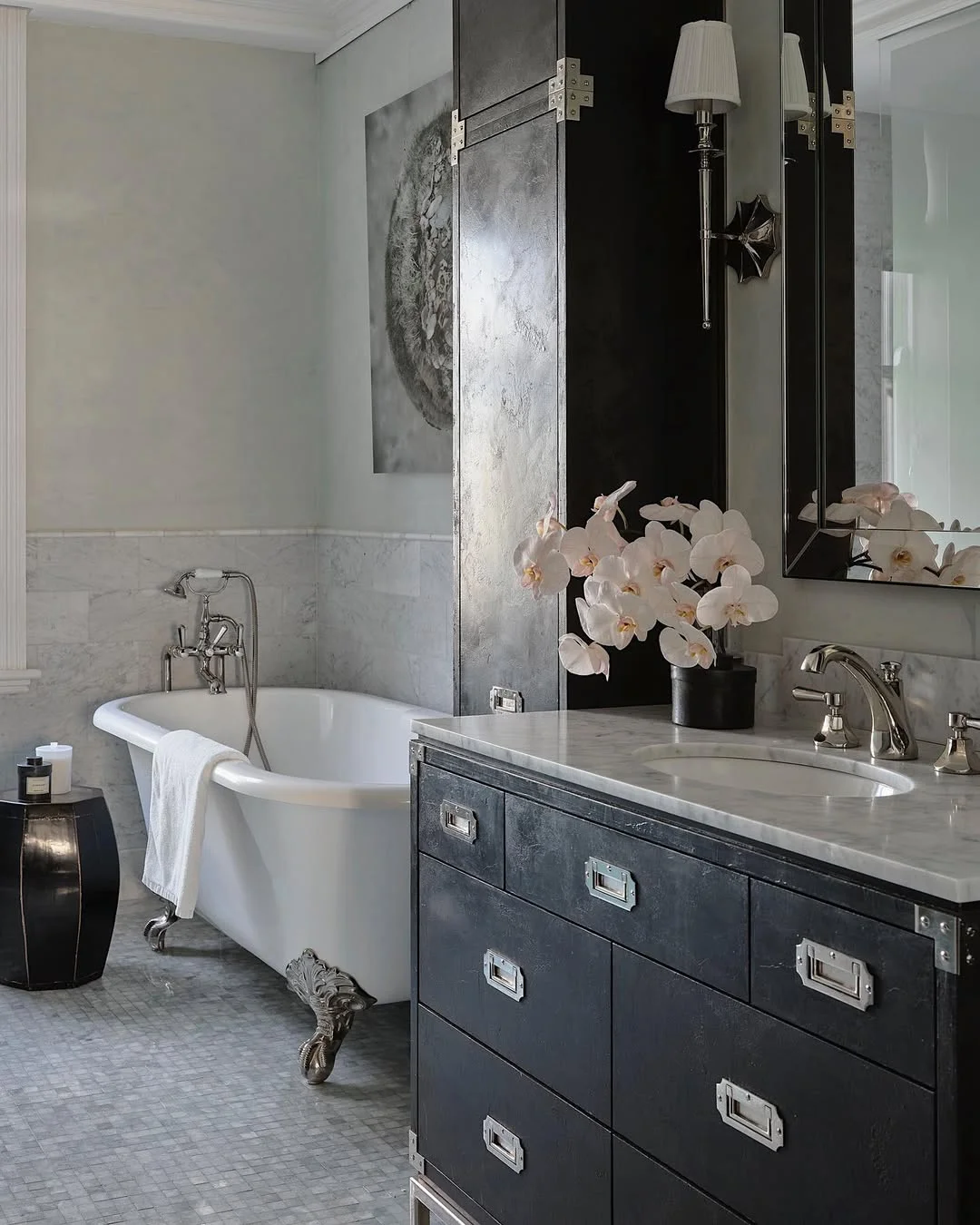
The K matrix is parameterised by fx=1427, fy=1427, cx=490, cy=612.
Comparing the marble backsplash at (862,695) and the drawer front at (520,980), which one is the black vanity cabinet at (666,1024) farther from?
the marble backsplash at (862,695)

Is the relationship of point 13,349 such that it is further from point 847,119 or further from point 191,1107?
point 847,119

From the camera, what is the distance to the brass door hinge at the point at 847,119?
2314mm

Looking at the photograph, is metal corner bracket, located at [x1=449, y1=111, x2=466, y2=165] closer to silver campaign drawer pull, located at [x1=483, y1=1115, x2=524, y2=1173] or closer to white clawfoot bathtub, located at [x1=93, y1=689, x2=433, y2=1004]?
white clawfoot bathtub, located at [x1=93, y1=689, x2=433, y2=1004]

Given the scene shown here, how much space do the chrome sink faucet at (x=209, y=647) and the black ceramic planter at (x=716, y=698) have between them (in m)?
2.46

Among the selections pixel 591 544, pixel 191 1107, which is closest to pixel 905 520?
pixel 591 544

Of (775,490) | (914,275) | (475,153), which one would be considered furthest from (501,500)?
(914,275)

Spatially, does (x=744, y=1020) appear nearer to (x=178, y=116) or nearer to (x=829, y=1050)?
(x=829, y=1050)

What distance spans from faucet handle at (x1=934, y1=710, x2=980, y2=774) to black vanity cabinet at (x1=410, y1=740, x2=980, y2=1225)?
42 centimetres

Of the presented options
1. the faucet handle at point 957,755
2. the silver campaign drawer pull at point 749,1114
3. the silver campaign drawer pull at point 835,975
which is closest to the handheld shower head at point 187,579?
the faucet handle at point 957,755

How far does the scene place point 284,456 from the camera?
477 centimetres

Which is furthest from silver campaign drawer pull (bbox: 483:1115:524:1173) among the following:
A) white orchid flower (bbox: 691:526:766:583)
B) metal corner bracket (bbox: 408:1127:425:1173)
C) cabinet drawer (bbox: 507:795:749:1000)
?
white orchid flower (bbox: 691:526:766:583)

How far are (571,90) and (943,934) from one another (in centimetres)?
170

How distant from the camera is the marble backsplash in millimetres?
2088

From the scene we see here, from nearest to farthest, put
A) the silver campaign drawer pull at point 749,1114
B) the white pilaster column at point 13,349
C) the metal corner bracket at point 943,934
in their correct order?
the metal corner bracket at point 943,934 → the silver campaign drawer pull at point 749,1114 → the white pilaster column at point 13,349
